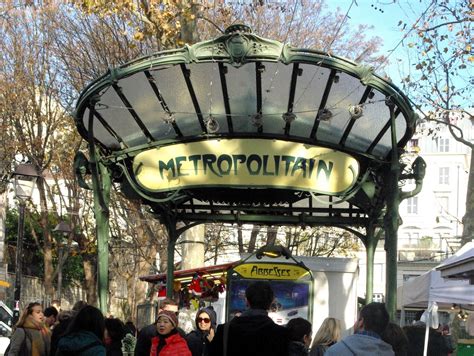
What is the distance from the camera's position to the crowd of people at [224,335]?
556cm

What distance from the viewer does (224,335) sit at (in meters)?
5.77

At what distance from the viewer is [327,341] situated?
7.66 metres

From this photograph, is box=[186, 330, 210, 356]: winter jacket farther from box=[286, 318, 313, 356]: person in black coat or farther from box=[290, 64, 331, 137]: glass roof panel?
box=[290, 64, 331, 137]: glass roof panel

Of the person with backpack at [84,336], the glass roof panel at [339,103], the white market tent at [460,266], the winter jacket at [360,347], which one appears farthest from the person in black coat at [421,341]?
the winter jacket at [360,347]

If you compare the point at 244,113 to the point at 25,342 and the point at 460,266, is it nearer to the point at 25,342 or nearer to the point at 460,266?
the point at 25,342

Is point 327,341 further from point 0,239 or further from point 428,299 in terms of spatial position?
point 0,239

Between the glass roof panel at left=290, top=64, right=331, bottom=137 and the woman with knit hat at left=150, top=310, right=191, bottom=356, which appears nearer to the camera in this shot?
the woman with knit hat at left=150, top=310, right=191, bottom=356

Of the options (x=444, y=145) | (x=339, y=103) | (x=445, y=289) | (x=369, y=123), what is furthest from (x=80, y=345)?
(x=444, y=145)

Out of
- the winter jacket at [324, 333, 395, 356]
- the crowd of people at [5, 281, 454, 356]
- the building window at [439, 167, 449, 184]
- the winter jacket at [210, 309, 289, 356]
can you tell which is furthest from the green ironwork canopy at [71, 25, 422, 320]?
the building window at [439, 167, 449, 184]

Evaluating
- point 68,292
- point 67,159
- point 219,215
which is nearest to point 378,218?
point 219,215

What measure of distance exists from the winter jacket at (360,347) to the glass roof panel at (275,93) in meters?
3.64

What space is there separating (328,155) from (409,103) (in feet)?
3.44

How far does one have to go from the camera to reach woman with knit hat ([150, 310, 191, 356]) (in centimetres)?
745

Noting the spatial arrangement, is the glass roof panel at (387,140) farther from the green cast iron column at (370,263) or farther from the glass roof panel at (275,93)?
the green cast iron column at (370,263)
